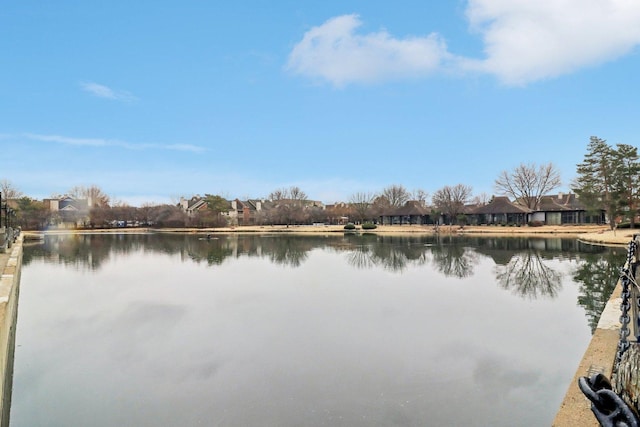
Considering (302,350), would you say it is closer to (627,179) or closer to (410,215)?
(627,179)

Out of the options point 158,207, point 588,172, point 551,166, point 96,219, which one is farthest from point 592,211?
point 96,219

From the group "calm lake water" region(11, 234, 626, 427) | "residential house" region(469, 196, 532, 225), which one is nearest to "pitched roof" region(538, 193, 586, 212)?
"residential house" region(469, 196, 532, 225)

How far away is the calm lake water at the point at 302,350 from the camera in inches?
195

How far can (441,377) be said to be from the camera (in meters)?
5.84

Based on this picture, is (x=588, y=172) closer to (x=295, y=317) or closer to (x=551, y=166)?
(x=551, y=166)

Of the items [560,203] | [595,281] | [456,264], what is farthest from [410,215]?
[595,281]

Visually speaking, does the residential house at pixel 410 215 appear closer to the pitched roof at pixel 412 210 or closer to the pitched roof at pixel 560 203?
the pitched roof at pixel 412 210

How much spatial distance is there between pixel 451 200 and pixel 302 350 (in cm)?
6213

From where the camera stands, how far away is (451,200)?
65500 mm

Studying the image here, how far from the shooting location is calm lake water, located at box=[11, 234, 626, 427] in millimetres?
4957

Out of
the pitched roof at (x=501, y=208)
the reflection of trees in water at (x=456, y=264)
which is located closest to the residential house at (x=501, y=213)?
the pitched roof at (x=501, y=208)

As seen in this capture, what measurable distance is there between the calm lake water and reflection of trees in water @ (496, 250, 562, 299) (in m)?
0.13

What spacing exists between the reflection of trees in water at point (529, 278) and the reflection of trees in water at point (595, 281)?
72 cm

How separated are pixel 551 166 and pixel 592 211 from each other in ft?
85.5
